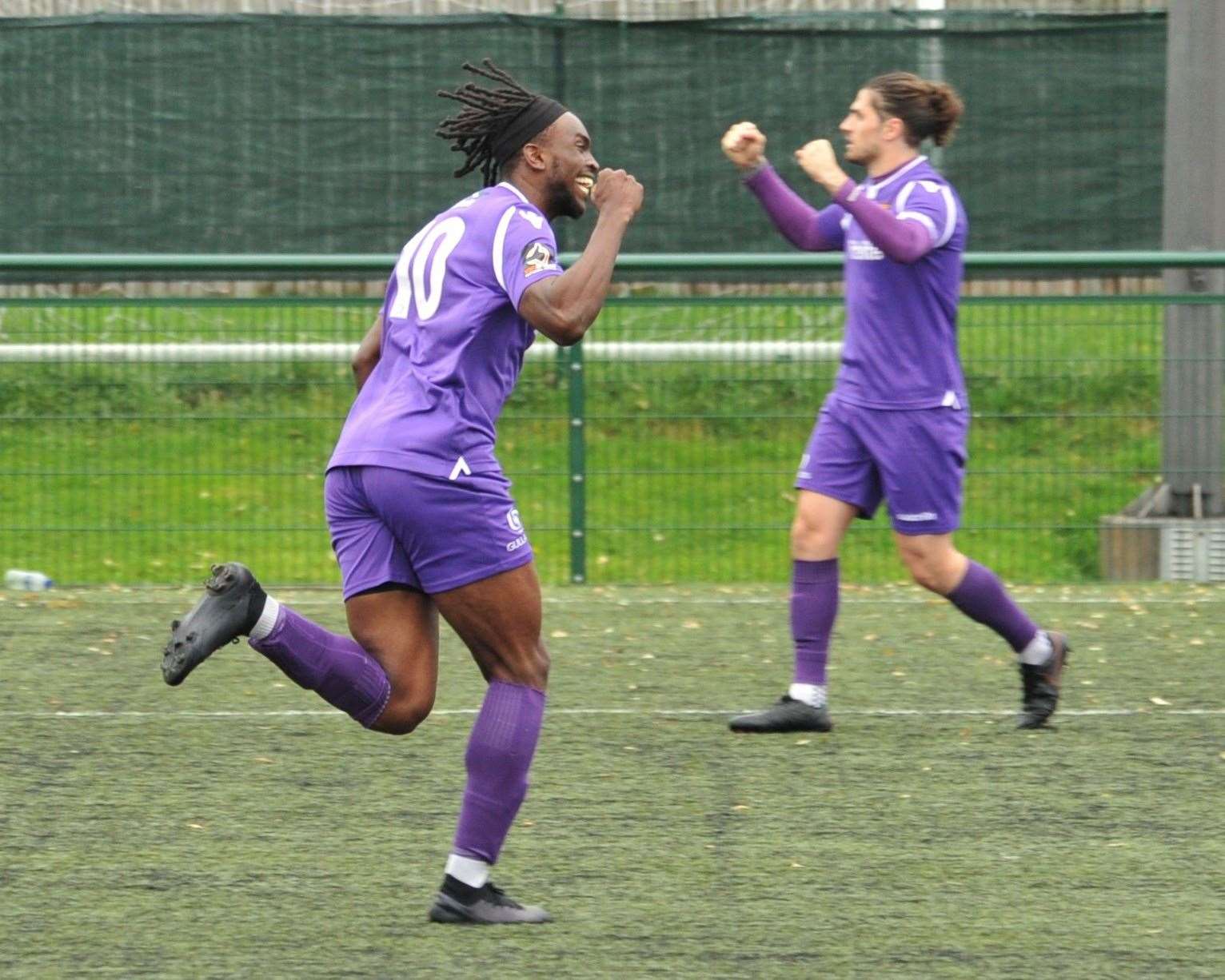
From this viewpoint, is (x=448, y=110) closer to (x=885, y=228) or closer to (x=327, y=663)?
(x=885, y=228)

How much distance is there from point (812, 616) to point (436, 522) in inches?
96.4

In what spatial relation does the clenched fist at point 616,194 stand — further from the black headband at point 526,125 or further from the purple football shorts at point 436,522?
the purple football shorts at point 436,522

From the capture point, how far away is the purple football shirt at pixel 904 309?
6.69 m

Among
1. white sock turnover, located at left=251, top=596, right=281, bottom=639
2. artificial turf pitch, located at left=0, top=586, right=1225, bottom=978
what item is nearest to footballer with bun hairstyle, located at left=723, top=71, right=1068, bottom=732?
artificial turf pitch, located at left=0, top=586, right=1225, bottom=978

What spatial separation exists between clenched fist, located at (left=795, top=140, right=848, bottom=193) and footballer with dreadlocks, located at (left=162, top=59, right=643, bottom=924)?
1.49 metres

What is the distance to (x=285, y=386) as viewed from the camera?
10055 mm

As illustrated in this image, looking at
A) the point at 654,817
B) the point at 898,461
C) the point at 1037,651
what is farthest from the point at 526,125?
the point at 1037,651

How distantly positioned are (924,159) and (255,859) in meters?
2.99

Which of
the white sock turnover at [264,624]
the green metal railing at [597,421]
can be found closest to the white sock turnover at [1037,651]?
the white sock turnover at [264,624]

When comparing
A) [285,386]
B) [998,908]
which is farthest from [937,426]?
[285,386]

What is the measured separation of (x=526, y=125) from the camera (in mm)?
4969

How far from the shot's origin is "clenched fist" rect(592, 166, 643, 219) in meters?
4.75

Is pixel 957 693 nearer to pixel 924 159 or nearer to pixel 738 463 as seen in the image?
pixel 924 159

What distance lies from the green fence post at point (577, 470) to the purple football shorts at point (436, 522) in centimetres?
511
